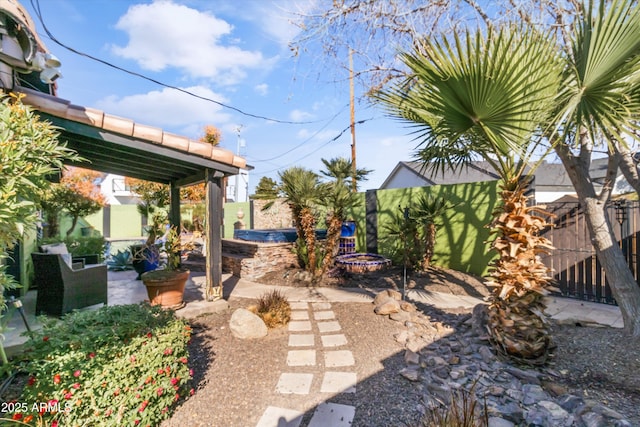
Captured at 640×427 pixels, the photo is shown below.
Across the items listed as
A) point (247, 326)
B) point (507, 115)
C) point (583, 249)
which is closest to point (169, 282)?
point (247, 326)

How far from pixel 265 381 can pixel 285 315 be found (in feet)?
5.41

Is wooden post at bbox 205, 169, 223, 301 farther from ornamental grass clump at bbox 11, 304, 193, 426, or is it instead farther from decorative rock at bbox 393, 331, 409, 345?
decorative rock at bbox 393, 331, 409, 345

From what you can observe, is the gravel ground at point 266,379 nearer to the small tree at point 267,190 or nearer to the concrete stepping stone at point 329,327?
the concrete stepping stone at point 329,327

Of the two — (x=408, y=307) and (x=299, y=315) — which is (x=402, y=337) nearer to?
(x=408, y=307)

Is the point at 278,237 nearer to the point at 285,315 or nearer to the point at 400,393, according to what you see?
the point at 285,315

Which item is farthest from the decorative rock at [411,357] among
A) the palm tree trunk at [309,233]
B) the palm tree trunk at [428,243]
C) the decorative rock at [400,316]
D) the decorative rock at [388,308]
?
the palm tree trunk at [428,243]

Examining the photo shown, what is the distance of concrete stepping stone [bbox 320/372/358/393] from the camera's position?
2.97 metres

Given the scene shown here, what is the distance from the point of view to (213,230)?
17.5ft

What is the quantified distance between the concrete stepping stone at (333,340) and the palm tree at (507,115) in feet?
6.21

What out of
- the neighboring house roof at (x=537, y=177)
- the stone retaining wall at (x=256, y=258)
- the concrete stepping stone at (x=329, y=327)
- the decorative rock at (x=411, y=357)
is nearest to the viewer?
the decorative rock at (x=411, y=357)

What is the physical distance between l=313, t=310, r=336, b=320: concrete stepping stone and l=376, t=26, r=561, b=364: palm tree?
8.05 feet

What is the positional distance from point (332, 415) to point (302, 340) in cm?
162

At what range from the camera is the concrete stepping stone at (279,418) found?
8.19 feet

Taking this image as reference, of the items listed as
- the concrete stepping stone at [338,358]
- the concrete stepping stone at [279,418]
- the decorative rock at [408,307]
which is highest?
the decorative rock at [408,307]
